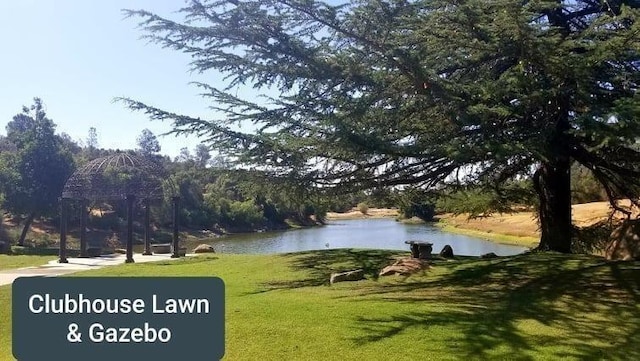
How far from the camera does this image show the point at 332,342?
540 centimetres

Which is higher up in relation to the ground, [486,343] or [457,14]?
[457,14]

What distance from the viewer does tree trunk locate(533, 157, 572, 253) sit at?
38.7 ft

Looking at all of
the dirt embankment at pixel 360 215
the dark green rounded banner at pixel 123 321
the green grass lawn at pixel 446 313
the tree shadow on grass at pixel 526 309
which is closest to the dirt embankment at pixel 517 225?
the tree shadow on grass at pixel 526 309

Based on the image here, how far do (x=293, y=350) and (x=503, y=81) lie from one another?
4.46 metres

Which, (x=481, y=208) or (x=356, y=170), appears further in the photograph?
(x=481, y=208)

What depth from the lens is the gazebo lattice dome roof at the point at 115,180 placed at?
16188mm

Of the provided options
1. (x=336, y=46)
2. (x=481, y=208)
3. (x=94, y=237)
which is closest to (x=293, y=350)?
(x=336, y=46)

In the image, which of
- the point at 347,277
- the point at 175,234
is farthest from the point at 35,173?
the point at 347,277

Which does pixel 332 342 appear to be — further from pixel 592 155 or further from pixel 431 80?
pixel 592 155

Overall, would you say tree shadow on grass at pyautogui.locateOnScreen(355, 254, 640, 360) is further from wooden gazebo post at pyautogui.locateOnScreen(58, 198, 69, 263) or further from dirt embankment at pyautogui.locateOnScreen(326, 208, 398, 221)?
dirt embankment at pyautogui.locateOnScreen(326, 208, 398, 221)

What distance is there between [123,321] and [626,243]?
10244 mm

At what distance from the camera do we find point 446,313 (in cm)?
650

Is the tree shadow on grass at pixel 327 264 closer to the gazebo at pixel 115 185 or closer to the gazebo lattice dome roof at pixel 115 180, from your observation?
the gazebo at pixel 115 185

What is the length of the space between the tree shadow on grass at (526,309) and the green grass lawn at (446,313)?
12mm
